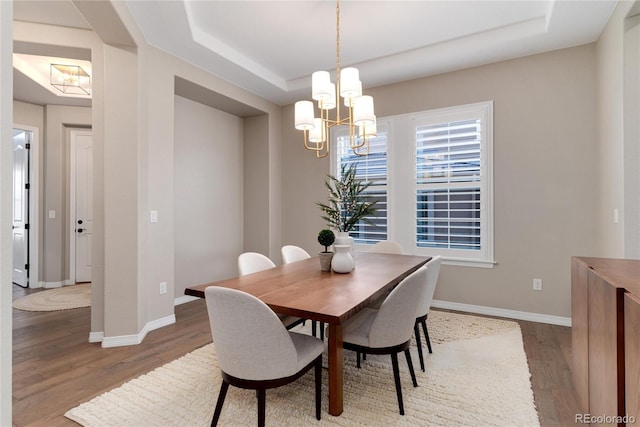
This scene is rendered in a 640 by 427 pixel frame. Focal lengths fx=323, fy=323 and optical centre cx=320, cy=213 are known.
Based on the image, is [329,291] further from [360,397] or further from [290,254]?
[290,254]

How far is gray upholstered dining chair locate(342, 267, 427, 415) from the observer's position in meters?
1.79

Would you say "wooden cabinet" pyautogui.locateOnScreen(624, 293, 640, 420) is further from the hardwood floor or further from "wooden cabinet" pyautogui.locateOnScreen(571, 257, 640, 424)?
the hardwood floor

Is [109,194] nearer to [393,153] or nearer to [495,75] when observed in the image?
[393,153]

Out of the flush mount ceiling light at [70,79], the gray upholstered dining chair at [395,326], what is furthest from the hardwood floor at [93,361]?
the flush mount ceiling light at [70,79]

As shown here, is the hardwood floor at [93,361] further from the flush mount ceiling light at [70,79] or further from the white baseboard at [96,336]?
the flush mount ceiling light at [70,79]

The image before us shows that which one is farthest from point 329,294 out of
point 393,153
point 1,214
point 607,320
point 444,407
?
point 393,153

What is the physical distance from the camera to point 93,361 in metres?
2.57

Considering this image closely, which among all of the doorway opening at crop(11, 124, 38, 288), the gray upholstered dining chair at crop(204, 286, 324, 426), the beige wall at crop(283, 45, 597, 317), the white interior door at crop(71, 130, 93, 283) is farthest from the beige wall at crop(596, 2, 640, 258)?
the doorway opening at crop(11, 124, 38, 288)

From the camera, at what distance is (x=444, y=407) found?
Result: 193cm

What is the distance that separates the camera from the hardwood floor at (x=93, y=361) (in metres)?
1.97

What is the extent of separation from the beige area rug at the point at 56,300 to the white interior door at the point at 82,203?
17.1 inches

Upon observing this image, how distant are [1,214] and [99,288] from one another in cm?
285

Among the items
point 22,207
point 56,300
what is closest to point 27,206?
point 22,207

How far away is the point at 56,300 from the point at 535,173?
Answer: 20.0ft
